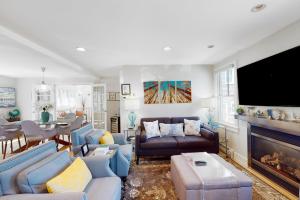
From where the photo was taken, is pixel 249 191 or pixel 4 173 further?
pixel 249 191

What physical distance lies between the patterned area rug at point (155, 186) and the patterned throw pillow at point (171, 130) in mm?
813

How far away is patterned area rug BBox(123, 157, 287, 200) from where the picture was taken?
95.9 inches

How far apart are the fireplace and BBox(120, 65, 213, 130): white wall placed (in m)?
1.88

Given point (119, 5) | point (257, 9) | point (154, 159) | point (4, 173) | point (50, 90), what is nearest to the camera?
point (4, 173)

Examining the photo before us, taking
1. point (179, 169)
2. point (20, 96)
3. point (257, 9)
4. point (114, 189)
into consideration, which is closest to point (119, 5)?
point (257, 9)

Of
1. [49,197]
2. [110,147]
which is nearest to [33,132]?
[110,147]

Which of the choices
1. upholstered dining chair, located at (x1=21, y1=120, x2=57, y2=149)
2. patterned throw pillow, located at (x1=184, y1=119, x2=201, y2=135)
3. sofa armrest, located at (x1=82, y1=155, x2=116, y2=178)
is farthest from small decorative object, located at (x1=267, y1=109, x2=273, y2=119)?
upholstered dining chair, located at (x1=21, y1=120, x2=57, y2=149)

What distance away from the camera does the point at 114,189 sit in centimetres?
Result: 185

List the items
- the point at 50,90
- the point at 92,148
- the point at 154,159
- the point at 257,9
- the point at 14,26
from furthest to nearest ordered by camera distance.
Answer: the point at 50,90
the point at 154,159
the point at 92,148
the point at 14,26
the point at 257,9

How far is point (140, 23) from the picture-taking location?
2.27m

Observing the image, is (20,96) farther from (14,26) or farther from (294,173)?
(294,173)

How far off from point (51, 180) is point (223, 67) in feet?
13.6

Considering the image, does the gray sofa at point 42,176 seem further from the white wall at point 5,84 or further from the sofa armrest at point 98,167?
the white wall at point 5,84

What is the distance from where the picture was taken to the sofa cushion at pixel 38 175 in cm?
146
